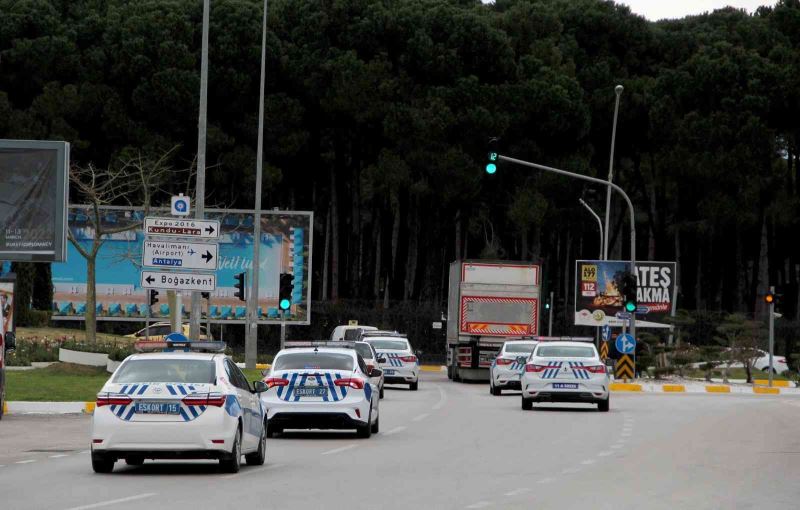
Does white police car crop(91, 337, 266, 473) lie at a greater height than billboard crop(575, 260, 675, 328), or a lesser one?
lesser

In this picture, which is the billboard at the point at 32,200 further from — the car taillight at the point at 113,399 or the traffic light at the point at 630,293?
the traffic light at the point at 630,293

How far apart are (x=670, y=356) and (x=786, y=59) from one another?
2180 cm

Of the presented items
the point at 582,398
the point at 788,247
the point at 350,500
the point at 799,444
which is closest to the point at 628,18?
the point at 788,247

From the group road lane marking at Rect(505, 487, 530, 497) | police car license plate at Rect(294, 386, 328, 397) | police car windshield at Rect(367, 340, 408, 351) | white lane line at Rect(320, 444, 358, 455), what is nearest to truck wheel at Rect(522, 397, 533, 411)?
police car license plate at Rect(294, 386, 328, 397)

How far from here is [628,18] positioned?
263ft

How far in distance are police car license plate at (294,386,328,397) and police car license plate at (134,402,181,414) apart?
7.14 m

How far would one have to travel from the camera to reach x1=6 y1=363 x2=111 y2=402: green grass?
3350 centimetres

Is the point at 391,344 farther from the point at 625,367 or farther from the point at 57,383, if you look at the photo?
the point at 57,383

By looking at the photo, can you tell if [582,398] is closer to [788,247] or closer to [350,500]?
[350,500]

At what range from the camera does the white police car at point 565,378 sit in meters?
34.1

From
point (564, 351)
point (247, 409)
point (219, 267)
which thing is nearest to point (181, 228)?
point (247, 409)

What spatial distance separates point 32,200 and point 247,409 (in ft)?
65.8

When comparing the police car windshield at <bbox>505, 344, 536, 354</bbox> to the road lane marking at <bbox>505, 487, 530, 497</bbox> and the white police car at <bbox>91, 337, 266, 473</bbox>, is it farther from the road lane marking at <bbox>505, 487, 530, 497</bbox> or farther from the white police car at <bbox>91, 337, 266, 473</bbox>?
the road lane marking at <bbox>505, 487, 530, 497</bbox>

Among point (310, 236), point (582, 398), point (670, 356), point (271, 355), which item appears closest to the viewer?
point (582, 398)
